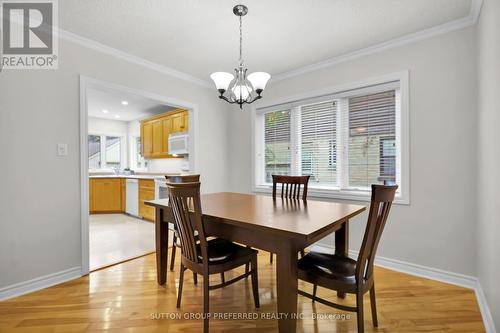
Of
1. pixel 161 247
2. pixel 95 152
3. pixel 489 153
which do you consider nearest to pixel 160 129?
pixel 95 152

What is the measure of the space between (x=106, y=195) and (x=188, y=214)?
485cm

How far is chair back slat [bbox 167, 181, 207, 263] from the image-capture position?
5.14 ft

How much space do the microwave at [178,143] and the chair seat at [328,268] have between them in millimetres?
3074

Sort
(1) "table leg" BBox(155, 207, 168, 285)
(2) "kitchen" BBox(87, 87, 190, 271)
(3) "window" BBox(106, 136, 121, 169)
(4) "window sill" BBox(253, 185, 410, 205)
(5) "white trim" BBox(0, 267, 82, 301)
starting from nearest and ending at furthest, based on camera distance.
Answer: (5) "white trim" BBox(0, 267, 82, 301) → (1) "table leg" BBox(155, 207, 168, 285) → (4) "window sill" BBox(253, 185, 410, 205) → (2) "kitchen" BBox(87, 87, 190, 271) → (3) "window" BBox(106, 136, 121, 169)

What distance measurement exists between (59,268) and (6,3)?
7.60 ft

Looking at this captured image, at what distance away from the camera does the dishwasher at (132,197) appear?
5.14 m

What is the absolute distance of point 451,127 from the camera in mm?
2234

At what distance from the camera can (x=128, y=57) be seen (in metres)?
2.81

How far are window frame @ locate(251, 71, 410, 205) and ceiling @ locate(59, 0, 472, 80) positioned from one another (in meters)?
0.42

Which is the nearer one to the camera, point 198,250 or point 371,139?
point 198,250

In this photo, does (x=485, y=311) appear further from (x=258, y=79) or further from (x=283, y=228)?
(x=258, y=79)

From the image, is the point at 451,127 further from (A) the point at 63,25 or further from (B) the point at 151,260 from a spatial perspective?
(A) the point at 63,25

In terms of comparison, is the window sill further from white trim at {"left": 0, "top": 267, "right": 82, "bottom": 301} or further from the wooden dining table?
white trim at {"left": 0, "top": 267, "right": 82, "bottom": 301}

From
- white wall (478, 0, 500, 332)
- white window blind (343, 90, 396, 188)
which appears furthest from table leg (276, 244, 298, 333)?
white window blind (343, 90, 396, 188)
